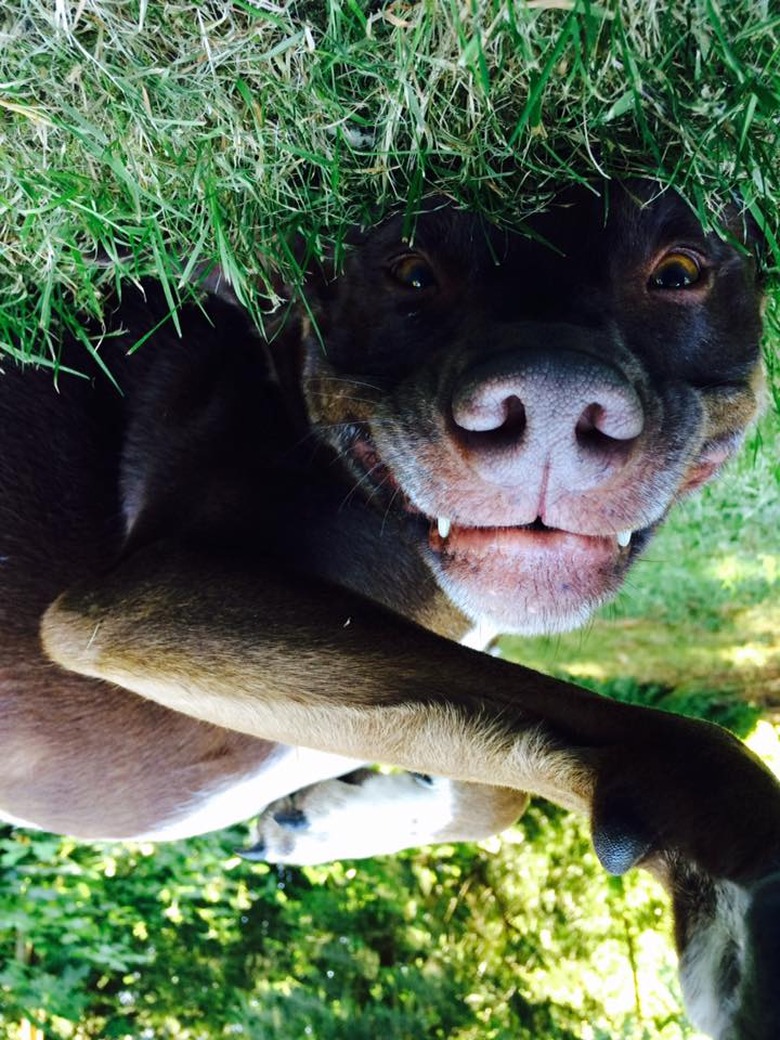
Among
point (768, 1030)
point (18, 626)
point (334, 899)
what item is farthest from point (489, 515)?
point (334, 899)

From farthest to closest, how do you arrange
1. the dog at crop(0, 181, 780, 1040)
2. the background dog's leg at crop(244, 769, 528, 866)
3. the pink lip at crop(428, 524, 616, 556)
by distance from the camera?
the background dog's leg at crop(244, 769, 528, 866), the pink lip at crop(428, 524, 616, 556), the dog at crop(0, 181, 780, 1040)

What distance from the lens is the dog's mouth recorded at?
2033 millimetres

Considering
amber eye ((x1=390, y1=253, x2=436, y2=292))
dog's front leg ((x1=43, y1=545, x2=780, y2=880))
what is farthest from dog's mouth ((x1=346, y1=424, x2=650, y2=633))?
amber eye ((x1=390, y1=253, x2=436, y2=292))

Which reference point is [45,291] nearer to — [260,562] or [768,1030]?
[260,562]

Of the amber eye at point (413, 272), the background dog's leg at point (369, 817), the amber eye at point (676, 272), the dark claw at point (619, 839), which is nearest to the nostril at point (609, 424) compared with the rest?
the amber eye at point (676, 272)

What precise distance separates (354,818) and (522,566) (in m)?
1.66

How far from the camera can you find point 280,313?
2.35 metres

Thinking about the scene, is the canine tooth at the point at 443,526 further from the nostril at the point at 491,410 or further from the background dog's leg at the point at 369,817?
the background dog's leg at the point at 369,817

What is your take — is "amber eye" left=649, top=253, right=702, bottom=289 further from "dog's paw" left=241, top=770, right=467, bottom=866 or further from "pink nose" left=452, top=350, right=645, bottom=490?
"dog's paw" left=241, top=770, right=467, bottom=866

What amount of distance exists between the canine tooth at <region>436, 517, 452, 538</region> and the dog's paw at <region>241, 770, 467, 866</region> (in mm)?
1406

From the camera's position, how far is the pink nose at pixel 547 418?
1737mm

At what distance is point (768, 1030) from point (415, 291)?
1.25 meters

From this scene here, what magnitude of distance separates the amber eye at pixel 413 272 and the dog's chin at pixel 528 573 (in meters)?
0.42

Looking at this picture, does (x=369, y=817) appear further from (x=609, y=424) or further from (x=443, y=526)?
(x=609, y=424)
